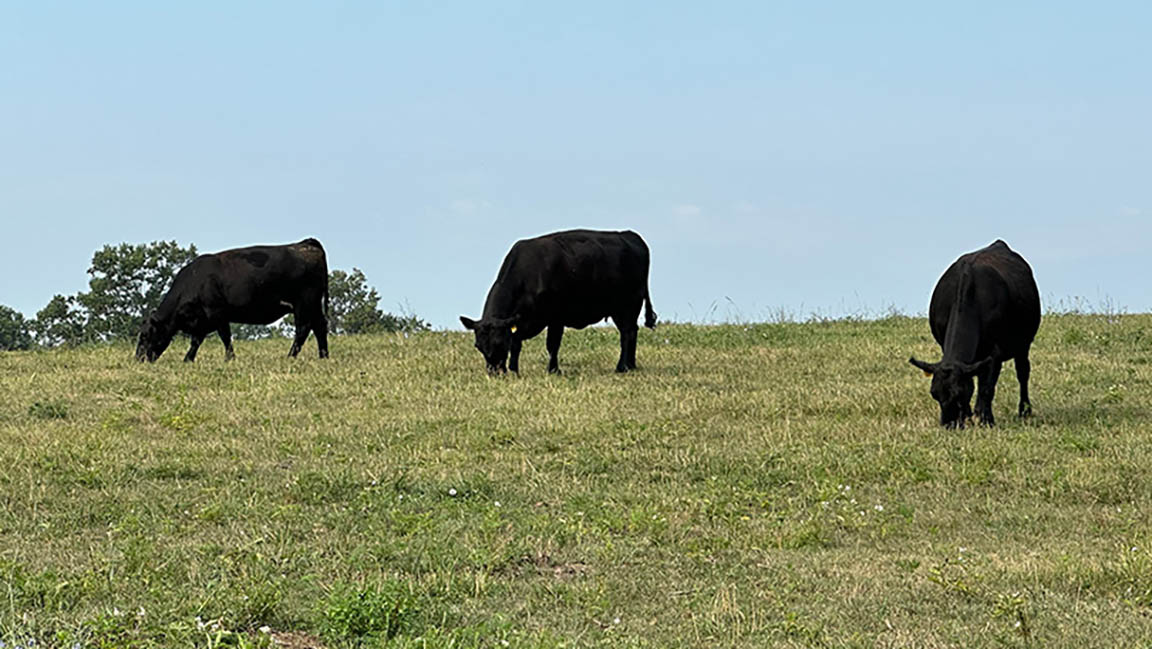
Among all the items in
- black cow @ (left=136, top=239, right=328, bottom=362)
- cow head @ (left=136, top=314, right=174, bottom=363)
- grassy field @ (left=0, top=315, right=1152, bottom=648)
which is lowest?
grassy field @ (left=0, top=315, right=1152, bottom=648)

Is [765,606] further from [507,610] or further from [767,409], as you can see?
[767,409]

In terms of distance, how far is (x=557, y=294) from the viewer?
798 inches

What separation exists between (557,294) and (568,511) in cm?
1014

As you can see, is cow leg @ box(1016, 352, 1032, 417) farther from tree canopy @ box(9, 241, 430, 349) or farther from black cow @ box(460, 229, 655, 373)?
tree canopy @ box(9, 241, 430, 349)

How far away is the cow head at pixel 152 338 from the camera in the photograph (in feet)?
74.8

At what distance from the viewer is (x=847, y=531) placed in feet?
32.3

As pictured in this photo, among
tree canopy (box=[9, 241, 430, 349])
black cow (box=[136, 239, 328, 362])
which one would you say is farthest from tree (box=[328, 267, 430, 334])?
black cow (box=[136, 239, 328, 362])

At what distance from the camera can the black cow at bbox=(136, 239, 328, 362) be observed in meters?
22.9

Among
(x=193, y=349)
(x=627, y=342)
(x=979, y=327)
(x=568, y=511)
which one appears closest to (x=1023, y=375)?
(x=979, y=327)

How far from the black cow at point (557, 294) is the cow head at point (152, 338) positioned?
6.16 meters

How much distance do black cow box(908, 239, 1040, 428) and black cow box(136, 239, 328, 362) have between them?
36.4 ft

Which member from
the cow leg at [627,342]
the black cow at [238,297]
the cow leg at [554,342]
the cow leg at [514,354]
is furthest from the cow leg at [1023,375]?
the black cow at [238,297]

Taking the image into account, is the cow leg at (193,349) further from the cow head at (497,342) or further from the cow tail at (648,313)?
the cow tail at (648,313)

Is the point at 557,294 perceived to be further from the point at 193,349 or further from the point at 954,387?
the point at 954,387
